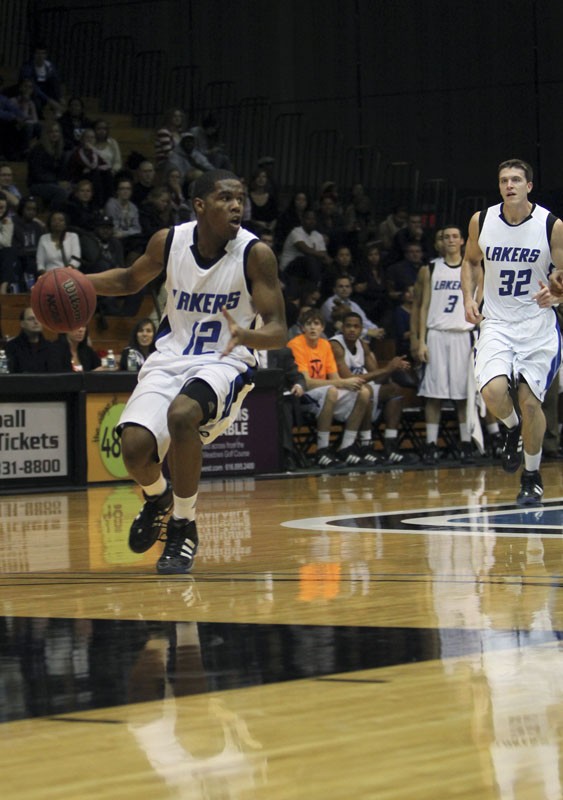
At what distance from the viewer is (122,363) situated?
12.3 metres

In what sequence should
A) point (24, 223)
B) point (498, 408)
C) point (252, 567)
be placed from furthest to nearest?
point (24, 223)
point (498, 408)
point (252, 567)

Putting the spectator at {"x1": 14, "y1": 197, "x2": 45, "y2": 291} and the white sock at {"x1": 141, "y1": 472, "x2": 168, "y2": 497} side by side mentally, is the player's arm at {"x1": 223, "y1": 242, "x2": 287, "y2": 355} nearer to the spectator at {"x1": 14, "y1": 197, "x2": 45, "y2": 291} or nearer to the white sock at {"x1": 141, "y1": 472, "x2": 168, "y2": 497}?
the white sock at {"x1": 141, "y1": 472, "x2": 168, "y2": 497}

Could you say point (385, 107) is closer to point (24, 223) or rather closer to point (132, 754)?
point (24, 223)

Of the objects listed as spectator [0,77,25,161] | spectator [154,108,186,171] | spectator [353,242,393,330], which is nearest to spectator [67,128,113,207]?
spectator [0,77,25,161]

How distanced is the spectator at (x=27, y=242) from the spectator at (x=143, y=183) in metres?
2.17

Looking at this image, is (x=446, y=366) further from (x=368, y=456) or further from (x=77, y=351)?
(x=77, y=351)

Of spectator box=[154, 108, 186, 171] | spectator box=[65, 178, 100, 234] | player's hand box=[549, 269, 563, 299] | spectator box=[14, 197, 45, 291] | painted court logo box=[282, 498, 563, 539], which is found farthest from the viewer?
spectator box=[154, 108, 186, 171]

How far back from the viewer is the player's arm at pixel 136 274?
612 cm

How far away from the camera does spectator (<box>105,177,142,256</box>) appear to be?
15.5 meters

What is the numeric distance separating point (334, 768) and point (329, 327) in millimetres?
12777

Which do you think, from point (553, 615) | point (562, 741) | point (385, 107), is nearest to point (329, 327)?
point (385, 107)

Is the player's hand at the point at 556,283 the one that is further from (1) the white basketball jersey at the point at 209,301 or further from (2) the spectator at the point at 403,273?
(2) the spectator at the point at 403,273

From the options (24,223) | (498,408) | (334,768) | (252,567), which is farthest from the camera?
(24,223)

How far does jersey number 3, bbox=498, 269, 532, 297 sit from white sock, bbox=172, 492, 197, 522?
3522 mm
